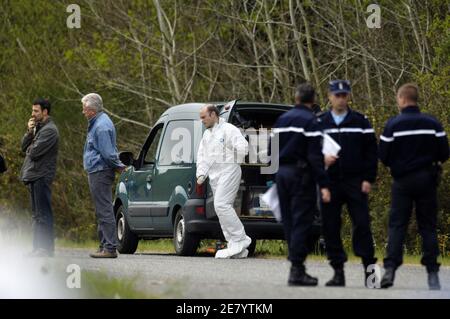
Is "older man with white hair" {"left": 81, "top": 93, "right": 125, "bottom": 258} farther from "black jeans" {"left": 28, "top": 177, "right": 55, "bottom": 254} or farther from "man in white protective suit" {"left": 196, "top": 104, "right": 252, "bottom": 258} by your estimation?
"man in white protective suit" {"left": 196, "top": 104, "right": 252, "bottom": 258}

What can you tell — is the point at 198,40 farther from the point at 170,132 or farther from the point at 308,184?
the point at 308,184

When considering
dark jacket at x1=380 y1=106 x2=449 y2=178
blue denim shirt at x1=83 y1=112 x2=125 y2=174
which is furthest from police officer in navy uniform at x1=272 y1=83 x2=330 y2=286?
blue denim shirt at x1=83 y1=112 x2=125 y2=174

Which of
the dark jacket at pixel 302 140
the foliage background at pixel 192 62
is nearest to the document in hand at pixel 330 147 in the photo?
the dark jacket at pixel 302 140

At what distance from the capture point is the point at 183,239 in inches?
751

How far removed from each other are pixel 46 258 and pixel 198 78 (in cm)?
1549

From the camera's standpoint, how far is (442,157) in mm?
13414

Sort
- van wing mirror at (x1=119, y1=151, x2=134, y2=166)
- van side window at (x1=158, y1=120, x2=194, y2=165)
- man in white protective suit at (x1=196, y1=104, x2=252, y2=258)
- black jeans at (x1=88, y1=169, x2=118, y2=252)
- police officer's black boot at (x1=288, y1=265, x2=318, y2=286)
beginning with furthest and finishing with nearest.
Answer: van wing mirror at (x1=119, y1=151, x2=134, y2=166)
van side window at (x1=158, y1=120, x2=194, y2=165)
man in white protective suit at (x1=196, y1=104, x2=252, y2=258)
black jeans at (x1=88, y1=169, x2=118, y2=252)
police officer's black boot at (x1=288, y1=265, x2=318, y2=286)

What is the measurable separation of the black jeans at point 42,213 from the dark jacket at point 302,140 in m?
5.12

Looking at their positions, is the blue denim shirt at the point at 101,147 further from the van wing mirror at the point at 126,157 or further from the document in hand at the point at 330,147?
the document in hand at the point at 330,147

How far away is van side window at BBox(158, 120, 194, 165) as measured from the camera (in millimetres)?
19172

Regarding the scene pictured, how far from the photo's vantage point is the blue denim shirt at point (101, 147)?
1764 centimetres

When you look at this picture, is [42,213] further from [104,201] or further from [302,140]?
[302,140]

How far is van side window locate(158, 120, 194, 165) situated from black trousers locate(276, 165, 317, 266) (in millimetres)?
5737

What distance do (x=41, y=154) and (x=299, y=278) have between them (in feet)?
18.1
